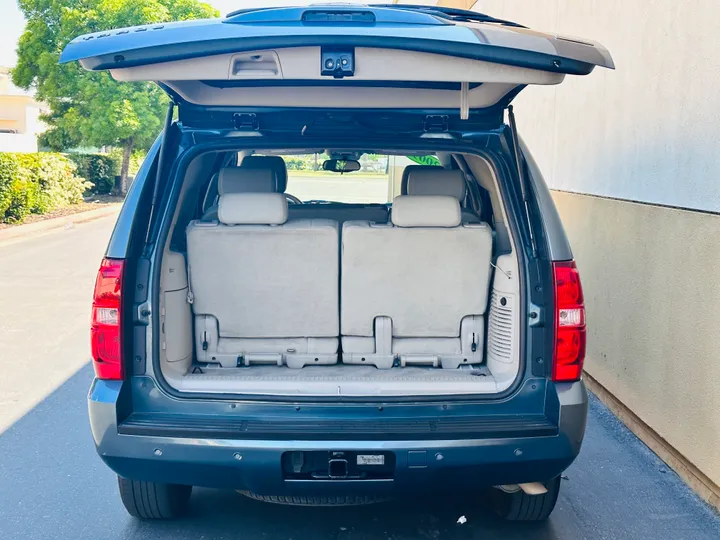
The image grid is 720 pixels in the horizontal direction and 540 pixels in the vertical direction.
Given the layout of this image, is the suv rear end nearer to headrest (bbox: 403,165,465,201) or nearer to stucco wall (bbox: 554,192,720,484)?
headrest (bbox: 403,165,465,201)

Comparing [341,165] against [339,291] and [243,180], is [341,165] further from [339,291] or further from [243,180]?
[339,291]

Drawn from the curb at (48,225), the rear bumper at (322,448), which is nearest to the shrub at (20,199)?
the curb at (48,225)

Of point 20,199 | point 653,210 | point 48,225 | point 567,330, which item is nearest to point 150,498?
point 567,330

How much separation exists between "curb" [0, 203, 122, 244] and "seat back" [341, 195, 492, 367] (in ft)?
39.4

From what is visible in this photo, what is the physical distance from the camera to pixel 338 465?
3.06 metres

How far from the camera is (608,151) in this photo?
5.73 m

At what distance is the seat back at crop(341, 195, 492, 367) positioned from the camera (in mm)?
3762

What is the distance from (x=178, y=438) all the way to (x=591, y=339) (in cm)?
367

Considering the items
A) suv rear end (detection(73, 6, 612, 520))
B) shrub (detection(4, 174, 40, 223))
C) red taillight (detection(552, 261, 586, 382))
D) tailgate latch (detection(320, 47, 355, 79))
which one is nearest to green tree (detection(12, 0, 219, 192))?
shrub (detection(4, 174, 40, 223))

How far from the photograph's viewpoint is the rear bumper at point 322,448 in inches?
119

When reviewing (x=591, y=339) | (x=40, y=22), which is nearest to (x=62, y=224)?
(x=40, y=22)

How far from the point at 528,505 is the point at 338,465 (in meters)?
1.14

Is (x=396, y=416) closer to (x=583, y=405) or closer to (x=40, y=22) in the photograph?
(x=583, y=405)

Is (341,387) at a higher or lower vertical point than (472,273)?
lower
